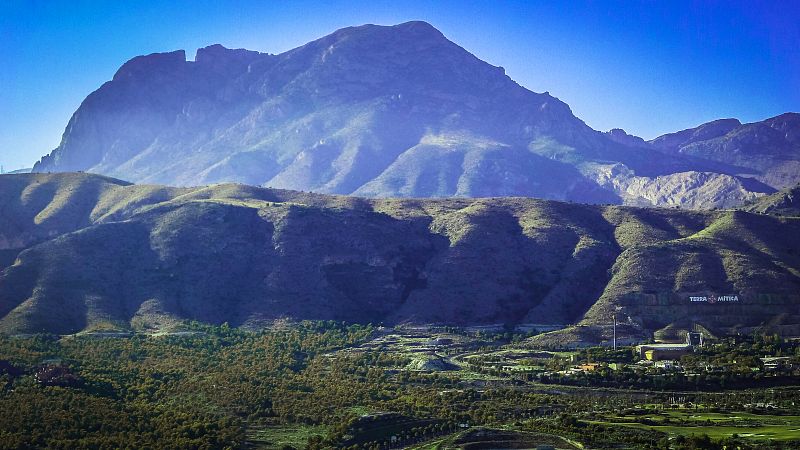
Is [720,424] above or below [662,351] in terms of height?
below

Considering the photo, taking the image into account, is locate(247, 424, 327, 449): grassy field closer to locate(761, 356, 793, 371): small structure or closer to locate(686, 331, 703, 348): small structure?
locate(761, 356, 793, 371): small structure

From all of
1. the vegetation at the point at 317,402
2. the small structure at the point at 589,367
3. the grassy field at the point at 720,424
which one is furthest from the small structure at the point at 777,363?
the grassy field at the point at 720,424

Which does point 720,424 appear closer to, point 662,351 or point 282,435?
point 662,351

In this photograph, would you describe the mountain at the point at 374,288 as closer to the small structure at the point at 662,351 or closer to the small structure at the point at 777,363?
the small structure at the point at 662,351

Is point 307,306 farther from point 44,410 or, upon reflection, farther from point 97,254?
point 44,410

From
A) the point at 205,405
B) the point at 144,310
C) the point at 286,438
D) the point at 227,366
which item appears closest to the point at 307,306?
the point at 144,310

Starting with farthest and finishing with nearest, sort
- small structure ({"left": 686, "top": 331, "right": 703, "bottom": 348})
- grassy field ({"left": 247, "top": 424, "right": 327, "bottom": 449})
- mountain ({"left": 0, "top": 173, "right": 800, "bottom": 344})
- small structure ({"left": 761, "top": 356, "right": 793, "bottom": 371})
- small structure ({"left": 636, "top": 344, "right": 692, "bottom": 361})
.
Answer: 1. mountain ({"left": 0, "top": 173, "right": 800, "bottom": 344})
2. small structure ({"left": 686, "top": 331, "right": 703, "bottom": 348})
3. small structure ({"left": 636, "top": 344, "right": 692, "bottom": 361})
4. small structure ({"left": 761, "top": 356, "right": 793, "bottom": 371})
5. grassy field ({"left": 247, "top": 424, "right": 327, "bottom": 449})

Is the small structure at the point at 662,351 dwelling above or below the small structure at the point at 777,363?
above

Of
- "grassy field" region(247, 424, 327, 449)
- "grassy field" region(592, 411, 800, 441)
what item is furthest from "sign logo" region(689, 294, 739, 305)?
"grassy field" region(247, 424, 327, 449)

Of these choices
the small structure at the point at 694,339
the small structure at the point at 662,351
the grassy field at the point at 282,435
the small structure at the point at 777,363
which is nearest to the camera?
the grassy field at the point at 282,435

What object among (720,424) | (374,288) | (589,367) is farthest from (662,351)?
(374,288)

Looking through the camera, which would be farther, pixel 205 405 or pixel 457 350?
pixel 457 350
